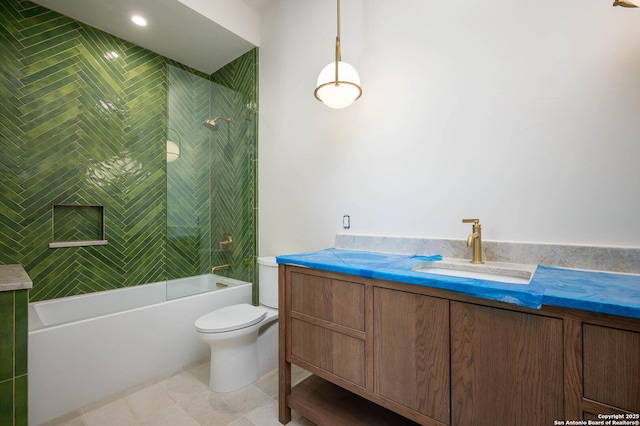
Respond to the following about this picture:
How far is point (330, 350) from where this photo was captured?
1348mm

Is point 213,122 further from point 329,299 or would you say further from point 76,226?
point 329,299

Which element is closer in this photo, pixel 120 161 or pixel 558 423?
pixel 558 423

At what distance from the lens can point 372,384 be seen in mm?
1202

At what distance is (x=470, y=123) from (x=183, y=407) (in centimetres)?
234

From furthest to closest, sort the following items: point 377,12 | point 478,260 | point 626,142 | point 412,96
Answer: point 377,12
point 412,96
point 478,260
point 626,142

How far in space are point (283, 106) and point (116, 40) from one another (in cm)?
164

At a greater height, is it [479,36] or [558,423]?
[479,36]

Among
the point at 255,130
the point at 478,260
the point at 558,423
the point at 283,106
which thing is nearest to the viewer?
the point at 558,423

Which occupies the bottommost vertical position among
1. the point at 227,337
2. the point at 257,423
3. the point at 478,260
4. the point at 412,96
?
the point at 257,423

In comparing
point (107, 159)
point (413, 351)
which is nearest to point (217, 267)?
point (107, 159)

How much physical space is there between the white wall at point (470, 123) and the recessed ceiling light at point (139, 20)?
122 centimetres

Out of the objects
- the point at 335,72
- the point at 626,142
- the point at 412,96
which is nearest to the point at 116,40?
the point at 335,72

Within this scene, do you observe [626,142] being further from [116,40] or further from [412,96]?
[116,40]

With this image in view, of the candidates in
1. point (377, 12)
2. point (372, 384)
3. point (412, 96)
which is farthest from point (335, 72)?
point (372, 384)
